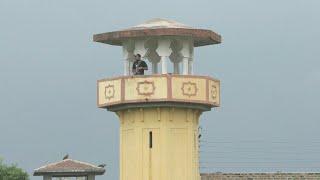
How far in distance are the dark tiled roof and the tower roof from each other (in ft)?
Result: 46.4

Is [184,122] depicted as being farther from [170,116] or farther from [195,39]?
[195,39]

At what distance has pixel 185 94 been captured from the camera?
38.2 m

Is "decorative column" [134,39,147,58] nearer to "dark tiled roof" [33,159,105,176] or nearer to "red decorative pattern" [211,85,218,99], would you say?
"red decorative pattern" [211,85,218,99]

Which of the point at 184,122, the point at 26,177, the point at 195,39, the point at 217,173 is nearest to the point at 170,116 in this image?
the point at 184,122

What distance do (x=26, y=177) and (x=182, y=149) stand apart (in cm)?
3020

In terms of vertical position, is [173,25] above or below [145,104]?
above

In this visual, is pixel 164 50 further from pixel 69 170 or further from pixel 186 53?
pixel 69 170

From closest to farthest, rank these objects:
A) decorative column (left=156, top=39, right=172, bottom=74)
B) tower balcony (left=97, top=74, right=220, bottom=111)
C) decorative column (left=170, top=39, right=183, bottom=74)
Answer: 1. tower balcony (left=97, top=74, right=220, bottom=111)
2. decorative column (left=156, top=39, right=172, bottom=74)
3. decorative column (left=170, top=39, right=183, bottom=74)

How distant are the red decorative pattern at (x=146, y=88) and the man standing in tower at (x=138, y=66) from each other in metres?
0.86

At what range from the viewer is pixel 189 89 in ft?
126

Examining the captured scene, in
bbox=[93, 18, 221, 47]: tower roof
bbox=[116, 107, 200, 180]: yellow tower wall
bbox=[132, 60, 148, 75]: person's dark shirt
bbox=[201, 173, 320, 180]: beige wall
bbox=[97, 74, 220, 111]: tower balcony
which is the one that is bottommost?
bbox=[201, 173, 320, 180]: beige wall

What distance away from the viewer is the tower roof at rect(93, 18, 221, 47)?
38.1 m

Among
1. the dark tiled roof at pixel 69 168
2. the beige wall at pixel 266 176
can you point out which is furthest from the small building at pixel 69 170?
the beige wall at pixel 266 176

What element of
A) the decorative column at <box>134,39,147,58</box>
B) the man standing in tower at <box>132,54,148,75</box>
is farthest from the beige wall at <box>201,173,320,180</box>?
the decorative column at <box>134,39,147,58</box>
